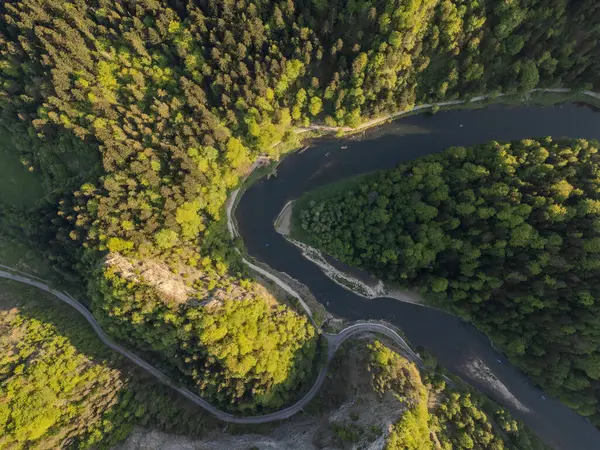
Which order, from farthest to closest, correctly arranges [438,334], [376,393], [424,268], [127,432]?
[438,334] < [424,268] < [376,393] < [127,432]

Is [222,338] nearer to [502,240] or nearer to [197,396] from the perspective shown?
[197,396]

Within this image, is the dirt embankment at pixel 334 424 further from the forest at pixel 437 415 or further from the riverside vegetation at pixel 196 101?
the riverside vegetation at pixel 196 101

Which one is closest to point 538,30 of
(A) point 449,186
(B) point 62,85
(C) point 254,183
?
(A) point 449,186

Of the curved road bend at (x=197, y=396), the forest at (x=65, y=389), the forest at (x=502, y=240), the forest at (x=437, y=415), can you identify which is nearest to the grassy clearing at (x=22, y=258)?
the curved road bend at (x=197, y=396)

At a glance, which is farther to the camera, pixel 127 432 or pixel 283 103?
pixel 283 103

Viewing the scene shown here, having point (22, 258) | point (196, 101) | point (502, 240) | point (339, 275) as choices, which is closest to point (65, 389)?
point (22, 258)

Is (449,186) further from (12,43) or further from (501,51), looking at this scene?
(12,43)

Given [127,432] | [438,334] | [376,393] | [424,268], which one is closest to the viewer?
[127,432]
